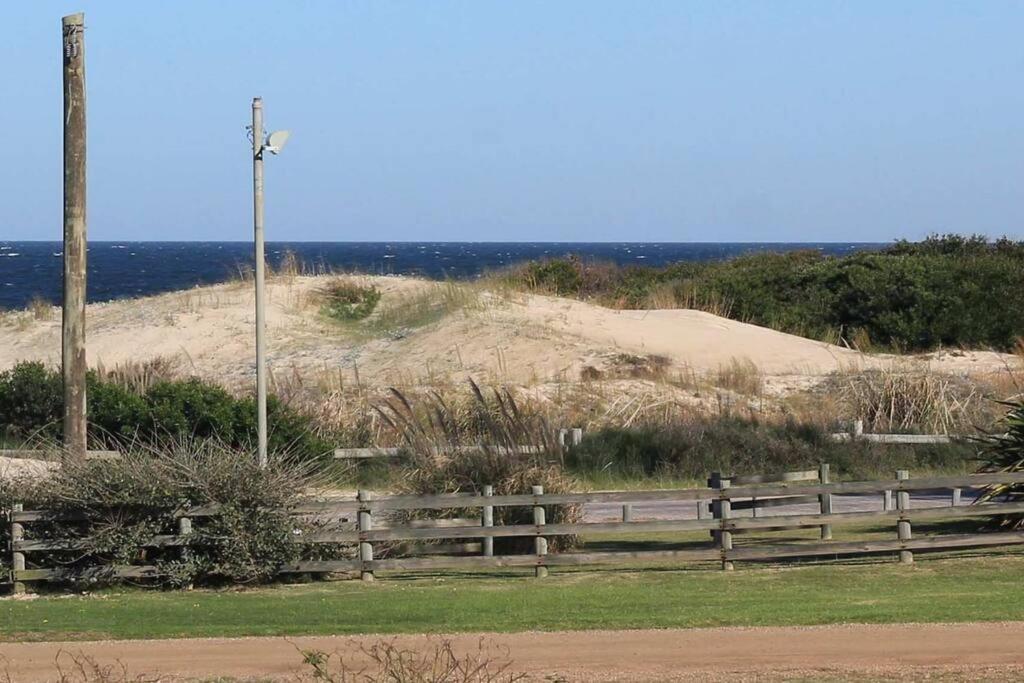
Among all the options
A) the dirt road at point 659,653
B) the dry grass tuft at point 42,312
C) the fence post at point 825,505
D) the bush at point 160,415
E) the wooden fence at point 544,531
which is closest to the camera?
the dirt road at point 659,653

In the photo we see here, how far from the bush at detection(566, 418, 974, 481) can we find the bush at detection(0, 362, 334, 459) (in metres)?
5.10

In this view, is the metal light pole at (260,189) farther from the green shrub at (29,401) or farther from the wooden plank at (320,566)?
the green shrub at (29,401)

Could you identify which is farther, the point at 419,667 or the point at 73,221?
the point at 73,221

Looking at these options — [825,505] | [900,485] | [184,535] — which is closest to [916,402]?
[825,505]

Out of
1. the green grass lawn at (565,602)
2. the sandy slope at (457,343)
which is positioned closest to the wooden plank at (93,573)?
the green grass lawn at (565,602)

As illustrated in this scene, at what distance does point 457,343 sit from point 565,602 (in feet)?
75.0

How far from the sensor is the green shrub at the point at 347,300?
42375 mm

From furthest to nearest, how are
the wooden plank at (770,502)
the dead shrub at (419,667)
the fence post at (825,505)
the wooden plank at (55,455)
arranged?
1. the wooden plank at (770,502)
2. the fence post at (825,505)
3. the wooden plank at (55,455)
4. the dead shrub at (419,667)

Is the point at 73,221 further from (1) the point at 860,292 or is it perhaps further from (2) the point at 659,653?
(1) the point at 860,292

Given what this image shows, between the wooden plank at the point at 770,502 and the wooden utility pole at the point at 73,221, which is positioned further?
the wooden plank at the point at 770,502

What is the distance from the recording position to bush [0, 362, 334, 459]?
25.8m

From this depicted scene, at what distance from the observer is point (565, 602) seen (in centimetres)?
1460

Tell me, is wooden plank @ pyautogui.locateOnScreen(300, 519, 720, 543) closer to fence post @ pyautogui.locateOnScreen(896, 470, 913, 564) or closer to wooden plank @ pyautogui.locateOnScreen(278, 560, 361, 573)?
wooden plank @ pyautogui.locateOnScreen(278, 560, 361, 573)

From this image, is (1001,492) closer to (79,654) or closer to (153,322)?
(79,654)
